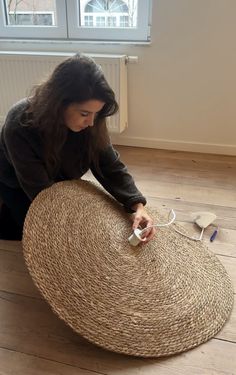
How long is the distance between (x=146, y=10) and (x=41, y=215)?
159cm

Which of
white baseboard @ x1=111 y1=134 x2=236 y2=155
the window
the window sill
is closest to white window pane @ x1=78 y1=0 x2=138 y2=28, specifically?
the window

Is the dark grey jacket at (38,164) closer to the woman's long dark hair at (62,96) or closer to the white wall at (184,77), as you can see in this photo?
the woman's long dark hair at (62,96)

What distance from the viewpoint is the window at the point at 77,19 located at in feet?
7.14

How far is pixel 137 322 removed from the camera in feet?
3.23

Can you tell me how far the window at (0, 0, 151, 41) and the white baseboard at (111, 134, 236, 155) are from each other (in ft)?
1.99

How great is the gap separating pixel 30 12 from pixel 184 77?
105 cm

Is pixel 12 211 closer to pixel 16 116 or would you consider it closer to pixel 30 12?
pixel 16 116

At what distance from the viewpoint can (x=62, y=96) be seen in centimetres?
102

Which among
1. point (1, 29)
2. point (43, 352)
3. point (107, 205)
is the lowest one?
point (43, 352)

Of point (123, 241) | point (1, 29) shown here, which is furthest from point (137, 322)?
point (1, 29)

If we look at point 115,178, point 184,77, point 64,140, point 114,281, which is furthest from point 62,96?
point 184,77

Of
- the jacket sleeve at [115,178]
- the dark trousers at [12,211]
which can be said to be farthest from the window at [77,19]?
the dark trousers at [12,211]

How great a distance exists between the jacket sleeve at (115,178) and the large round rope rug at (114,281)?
0.09m

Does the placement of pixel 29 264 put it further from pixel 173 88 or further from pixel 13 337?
pixel 173 88
